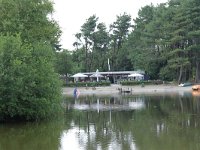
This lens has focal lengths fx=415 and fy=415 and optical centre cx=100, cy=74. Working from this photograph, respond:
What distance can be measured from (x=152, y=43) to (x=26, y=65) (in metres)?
66.5

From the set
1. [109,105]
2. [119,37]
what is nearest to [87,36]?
[119,37]

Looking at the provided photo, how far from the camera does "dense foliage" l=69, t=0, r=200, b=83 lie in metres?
81.9

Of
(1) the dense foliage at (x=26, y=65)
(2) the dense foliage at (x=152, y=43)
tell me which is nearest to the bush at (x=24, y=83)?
(1) the dense foliage at (x=26, y=65)

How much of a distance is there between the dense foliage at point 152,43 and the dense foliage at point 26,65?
2033 inches

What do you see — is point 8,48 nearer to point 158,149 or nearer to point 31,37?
point 31,37

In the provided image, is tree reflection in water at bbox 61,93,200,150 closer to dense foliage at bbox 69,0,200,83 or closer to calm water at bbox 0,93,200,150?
calm water at bbox 0,93,200,150

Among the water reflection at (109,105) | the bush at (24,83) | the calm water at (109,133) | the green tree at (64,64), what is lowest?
the calm water at (109,133)

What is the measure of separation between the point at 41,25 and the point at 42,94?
22.9 ft

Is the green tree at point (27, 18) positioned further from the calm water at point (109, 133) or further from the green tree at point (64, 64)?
the green tree at point (64, 64)

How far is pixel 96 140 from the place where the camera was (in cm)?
2075

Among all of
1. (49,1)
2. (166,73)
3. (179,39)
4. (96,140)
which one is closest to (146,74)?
(166,73)

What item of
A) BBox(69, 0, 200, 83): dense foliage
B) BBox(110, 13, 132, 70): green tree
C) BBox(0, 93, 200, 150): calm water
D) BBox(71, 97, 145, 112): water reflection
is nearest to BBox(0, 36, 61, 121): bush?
BBox(0, 93, 200, 150): calm water

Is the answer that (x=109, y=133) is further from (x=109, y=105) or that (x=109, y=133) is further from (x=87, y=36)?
(x=87, y=36)

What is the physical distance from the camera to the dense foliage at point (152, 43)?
8188 centimetres
